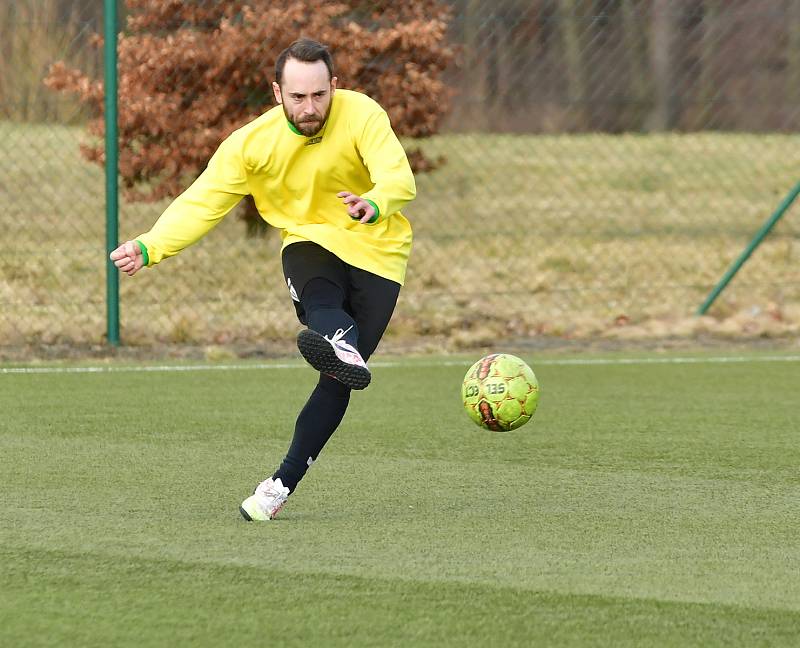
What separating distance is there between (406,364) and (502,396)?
13.6ft

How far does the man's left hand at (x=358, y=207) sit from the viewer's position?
510 cm

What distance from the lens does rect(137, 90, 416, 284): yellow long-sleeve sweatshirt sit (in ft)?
18.2

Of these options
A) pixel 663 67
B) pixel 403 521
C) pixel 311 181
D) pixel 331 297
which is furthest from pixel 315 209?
pixel 663 67

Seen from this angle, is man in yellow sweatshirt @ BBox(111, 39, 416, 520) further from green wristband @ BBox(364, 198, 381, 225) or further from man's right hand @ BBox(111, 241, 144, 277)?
green wristband @ BBox(364, 198, 381, 225)

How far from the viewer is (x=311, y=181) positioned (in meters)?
5.70

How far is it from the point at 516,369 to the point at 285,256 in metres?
1.18

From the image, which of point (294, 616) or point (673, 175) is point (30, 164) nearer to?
point (673, 175)

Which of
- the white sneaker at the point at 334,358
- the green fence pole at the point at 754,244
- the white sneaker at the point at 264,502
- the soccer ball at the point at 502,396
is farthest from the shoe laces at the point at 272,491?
the green fence pole at the point at 754,244

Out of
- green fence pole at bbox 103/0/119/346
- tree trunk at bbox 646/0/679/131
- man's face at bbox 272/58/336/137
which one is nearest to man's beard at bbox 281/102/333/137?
man's face at bbox 272/58/336/137

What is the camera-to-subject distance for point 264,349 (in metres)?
11.2

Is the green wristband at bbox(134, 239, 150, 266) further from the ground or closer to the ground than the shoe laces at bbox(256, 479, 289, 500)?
further from the ground

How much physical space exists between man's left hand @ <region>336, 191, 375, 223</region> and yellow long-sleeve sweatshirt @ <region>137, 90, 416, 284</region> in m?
0.32

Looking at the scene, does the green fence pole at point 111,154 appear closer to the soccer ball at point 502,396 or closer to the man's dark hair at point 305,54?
the soccer ball at point 502,396

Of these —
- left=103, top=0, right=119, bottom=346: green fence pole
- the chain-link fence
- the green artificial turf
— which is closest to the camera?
the green artificial turf
